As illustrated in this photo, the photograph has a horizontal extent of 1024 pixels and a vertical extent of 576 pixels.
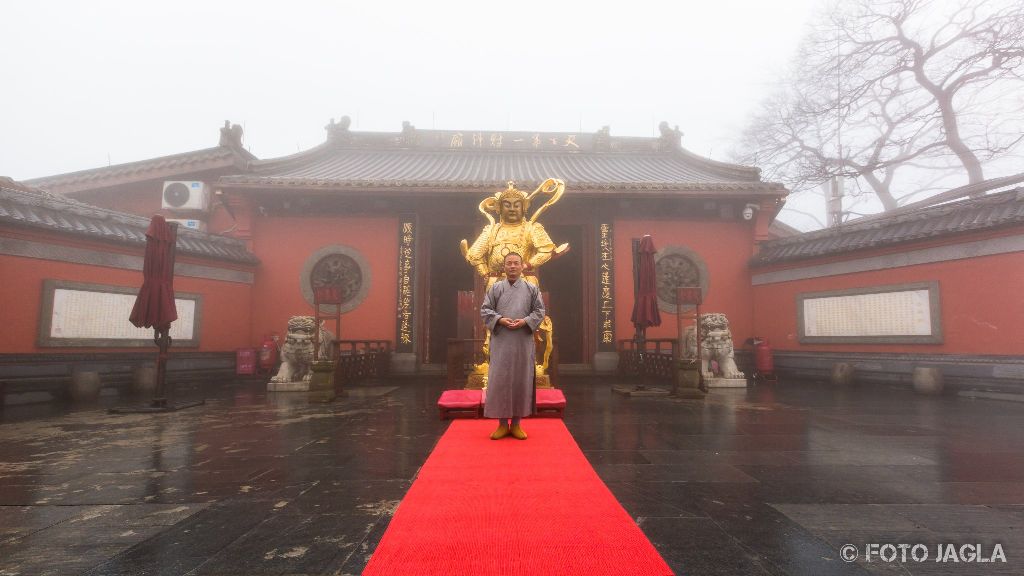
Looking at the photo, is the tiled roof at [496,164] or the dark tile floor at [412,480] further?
the tiled roof at [496,164]

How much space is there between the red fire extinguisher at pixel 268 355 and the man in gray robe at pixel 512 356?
686 cm

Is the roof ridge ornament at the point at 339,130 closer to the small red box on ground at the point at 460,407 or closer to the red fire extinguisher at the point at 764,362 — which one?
the small red box on ground at the point at 460,407

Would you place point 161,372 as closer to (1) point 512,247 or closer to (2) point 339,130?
(1) point 512,247

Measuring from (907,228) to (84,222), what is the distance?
44.4 feet

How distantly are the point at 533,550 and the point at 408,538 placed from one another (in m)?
0.52

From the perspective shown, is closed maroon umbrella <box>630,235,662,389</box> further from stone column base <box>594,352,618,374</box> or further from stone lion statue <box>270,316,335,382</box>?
stone lion statue <box>270,316,335,382</box>

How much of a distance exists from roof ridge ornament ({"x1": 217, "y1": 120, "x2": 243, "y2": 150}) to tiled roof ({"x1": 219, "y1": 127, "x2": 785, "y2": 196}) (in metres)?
1.55

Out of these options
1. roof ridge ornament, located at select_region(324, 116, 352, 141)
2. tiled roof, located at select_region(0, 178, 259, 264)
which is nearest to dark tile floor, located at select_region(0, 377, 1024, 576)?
tiled roof, located at select_region(0, 178, 259, 264)

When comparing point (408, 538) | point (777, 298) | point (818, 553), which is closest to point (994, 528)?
point (818, 553)

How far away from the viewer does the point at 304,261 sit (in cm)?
958

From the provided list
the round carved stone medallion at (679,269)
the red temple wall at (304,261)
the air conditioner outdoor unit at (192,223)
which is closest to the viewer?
the red temple wall at (304,261)

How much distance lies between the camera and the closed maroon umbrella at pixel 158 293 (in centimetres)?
548

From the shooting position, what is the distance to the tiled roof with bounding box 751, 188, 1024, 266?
21.0 feet

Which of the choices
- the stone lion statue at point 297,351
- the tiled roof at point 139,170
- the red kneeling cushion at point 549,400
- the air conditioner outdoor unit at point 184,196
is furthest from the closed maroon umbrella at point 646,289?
the air conditioner outdoor unit at point 184,196
